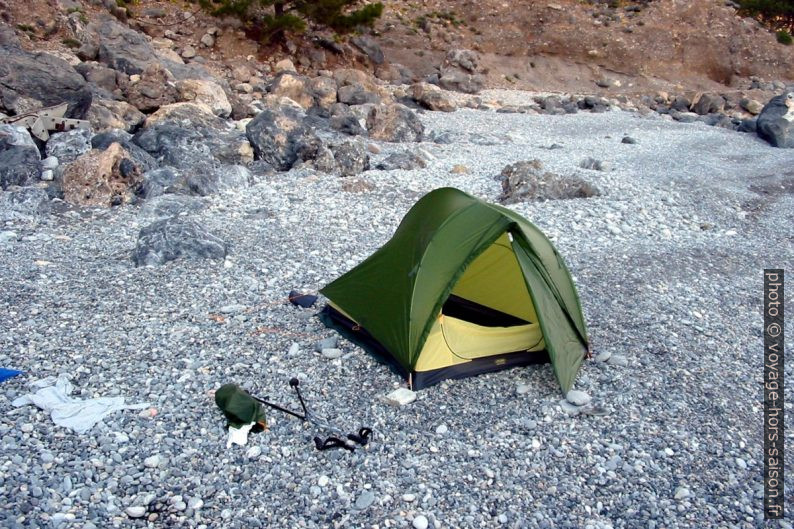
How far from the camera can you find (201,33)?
32.8 meters

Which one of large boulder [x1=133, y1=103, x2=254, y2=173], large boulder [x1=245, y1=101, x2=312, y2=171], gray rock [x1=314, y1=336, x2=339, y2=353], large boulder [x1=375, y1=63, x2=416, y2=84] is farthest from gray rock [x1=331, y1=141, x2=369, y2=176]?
large boulder [x1=375, y1=63, x2=416, y2=84]

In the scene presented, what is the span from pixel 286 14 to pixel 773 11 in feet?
120

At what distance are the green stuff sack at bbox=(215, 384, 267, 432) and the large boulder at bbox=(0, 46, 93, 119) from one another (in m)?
13.3

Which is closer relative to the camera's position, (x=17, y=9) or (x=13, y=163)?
(x=13, y=163)

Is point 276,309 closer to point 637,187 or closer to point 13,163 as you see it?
point 13,163

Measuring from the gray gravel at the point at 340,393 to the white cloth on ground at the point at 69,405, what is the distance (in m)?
0.12

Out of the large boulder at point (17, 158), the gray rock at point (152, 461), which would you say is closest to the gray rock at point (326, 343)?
the gray rock at point (152, 461)

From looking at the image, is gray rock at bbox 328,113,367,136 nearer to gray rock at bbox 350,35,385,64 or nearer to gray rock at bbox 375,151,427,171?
gray rock at bbox 375,151,427,171

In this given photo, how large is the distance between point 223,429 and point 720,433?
4.61m

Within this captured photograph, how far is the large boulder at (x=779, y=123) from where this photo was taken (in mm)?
22594

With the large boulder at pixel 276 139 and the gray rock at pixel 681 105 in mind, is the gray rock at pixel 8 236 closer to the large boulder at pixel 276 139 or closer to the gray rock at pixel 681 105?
the large boulder at pixel 276 139

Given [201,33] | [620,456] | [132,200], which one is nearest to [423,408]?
[620,456]

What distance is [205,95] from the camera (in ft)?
69.8

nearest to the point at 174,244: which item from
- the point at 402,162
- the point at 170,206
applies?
the point at 170,206
